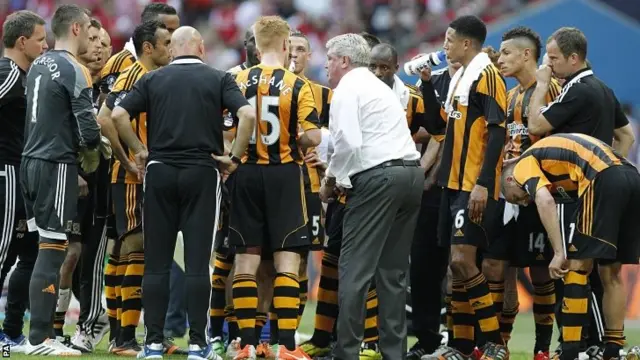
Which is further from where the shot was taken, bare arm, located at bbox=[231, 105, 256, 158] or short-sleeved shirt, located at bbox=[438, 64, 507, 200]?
short-sleeved shirt, located at bbox=[438, 64, 507, 200]

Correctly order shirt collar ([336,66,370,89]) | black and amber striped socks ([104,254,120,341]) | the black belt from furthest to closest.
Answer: black and amber striped socks ([104,254,120,341]) → shirt collar ([336,66,370,89]) → the black belt

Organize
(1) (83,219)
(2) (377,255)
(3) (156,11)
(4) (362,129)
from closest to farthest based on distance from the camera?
(2) (377,255)
(4) (362,129)
(1) (83,219)
(3) (156,11)

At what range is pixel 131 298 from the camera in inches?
387

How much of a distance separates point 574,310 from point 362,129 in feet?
6.89

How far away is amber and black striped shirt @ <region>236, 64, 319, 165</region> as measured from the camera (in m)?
9.34

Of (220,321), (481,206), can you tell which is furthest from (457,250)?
(220,321)

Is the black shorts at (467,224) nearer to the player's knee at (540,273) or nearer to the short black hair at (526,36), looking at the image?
the player's knee at (540,273)

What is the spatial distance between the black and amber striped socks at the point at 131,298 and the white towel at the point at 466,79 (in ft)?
9.36

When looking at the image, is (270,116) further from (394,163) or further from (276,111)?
(394,163)

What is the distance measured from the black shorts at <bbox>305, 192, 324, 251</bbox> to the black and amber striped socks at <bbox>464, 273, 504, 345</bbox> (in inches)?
50.0

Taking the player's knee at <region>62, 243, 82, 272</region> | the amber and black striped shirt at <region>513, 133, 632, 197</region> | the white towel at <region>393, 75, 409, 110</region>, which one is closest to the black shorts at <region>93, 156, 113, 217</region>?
the player's knee at <region>62, 243, 82, 272</region>

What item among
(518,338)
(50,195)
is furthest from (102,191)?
(518,338)

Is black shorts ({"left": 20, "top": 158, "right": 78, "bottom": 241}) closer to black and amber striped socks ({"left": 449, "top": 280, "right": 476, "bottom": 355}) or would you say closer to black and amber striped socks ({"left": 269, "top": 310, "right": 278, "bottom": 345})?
black and amber striped socks ({"left": 269, "top": 310, "right": 278, "bottom": 345})

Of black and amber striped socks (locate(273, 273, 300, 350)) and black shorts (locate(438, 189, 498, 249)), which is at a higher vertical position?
black shorts (locate(438, 189, 498, 249))
